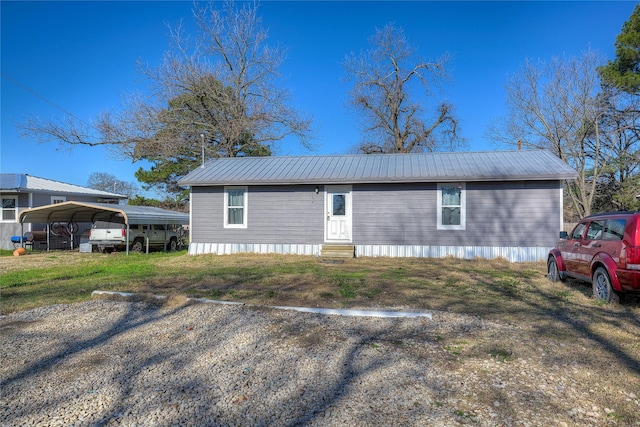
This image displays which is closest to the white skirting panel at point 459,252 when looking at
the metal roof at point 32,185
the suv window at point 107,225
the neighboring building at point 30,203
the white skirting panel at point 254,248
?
the white skirting panel at point 254,248

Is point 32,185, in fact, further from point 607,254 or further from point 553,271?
point 607,254

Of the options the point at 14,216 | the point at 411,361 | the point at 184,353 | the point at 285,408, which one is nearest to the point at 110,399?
the point at 184,353

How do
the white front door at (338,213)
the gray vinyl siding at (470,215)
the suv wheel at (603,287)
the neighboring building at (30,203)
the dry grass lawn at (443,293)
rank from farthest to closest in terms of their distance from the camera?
1. the neighboring building at (30,203)
2. the white front door at (338,213)
3. the gray vinyl siding at (470,215)
4. the suv wheel at (603,287)
5. the dry grass lawn at (443,293)

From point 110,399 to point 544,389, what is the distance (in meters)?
3.37

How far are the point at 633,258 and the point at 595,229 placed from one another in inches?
57.7

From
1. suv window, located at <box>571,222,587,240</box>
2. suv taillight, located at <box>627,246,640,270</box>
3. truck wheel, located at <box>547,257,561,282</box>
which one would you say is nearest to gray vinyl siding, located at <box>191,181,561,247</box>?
truck wheel, located at <box>547,257,561,282</box>

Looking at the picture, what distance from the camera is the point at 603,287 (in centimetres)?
644

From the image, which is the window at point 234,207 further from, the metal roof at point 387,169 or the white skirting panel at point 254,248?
the white skirting panel at point 254,248

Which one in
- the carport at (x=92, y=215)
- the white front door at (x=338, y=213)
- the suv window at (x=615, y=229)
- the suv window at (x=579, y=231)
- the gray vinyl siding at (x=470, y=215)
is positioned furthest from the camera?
the carport at (x=92, y=215)

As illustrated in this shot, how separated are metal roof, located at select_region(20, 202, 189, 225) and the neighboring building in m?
0.75

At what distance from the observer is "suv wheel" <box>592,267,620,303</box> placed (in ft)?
20.2

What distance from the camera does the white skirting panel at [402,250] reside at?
39.9 ft

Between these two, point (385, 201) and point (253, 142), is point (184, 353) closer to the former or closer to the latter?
point (385, 201)

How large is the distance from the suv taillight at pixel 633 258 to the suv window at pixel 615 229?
1.15 ft
